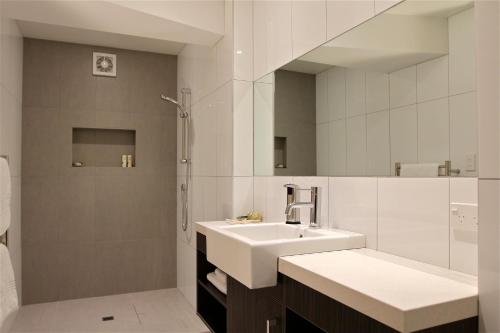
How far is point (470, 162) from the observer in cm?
116

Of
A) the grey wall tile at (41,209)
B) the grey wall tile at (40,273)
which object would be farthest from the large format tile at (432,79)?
the grey wall tile at (40,273)

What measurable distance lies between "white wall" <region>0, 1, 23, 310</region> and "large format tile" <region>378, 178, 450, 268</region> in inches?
98.0

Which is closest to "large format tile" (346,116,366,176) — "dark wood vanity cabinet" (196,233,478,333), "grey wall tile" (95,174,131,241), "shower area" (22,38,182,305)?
"dark wood vanity cabinet" (196,233,478,333)

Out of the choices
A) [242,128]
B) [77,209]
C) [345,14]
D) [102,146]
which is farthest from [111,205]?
[345,14]

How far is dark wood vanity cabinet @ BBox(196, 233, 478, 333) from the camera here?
0.95 m

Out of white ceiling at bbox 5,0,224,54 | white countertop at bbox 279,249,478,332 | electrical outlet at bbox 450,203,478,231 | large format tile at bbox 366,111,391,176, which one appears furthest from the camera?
white ceiling at bbox 5,0,224,54

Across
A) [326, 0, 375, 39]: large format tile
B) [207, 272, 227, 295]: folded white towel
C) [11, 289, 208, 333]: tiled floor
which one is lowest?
[11, 289, 208, 333]: tiled floor

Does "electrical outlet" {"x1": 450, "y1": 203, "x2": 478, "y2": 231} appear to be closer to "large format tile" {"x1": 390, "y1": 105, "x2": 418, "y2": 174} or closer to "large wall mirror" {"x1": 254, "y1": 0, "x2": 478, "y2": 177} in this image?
"large wall mirror" {"x1": 254, "y1": 0, "x2": 478, "y2": 177}

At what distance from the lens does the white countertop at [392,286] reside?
0.85 metres

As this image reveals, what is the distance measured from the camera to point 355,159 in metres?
1.68

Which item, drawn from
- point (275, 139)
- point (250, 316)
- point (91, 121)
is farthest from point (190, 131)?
point (250, 316)

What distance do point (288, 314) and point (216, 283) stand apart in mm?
826

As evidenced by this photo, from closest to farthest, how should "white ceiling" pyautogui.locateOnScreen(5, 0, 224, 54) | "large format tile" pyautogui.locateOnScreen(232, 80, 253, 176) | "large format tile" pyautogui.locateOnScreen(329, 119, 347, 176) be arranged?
"large format tile" pyautogui.locateOnScreen(329, 119, 347, 176) → "white ceiling" pyautogui.locateOnScreen(5, 0, 224, 54) → "large format tile" pyautogui.locateOnScreen(232, 80, 253, 176)

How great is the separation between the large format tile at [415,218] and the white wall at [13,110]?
8.17ft
